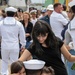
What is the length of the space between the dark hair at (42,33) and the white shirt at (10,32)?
3.95 metres

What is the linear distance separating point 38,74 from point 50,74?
300mm

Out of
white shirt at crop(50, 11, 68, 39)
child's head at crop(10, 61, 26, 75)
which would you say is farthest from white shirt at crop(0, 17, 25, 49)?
child's head at crop(10, 61, 26, 75)

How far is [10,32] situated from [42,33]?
4133 mm

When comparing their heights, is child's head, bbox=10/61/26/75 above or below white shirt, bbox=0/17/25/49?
above

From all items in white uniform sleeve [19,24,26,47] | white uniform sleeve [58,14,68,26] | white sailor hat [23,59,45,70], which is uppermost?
white sailor hat [23,59,45,70]

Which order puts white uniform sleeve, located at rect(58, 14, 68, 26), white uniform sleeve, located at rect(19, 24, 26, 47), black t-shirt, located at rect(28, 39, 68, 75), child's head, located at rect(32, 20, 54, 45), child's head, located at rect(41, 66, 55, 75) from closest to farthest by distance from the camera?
child's head, located at rect(41, 66, 55, 75) < child's head, located at rect(32, 20, 54, 45) < black t-shirt, located at rect(28, 39, 68, 75) < white uniform sleeve, located at rect(19, 24, 26, 47) < white uniform sleeve, located at rect(58, 14, 68, 26)

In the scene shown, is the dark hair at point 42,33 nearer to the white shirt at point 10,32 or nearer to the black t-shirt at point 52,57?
the black t-shirt at point 52,57

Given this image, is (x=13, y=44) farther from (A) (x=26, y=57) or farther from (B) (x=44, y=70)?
(B) (x=44, y=70)

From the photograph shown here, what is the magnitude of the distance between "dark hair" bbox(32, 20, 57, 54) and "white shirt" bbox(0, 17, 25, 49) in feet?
13.0

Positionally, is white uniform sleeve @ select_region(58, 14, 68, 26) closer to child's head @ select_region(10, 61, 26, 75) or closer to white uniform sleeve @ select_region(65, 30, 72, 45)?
white uniform sleeve @ select_region(65, 30, 72, 45)

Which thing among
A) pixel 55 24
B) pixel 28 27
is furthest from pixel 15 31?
pixel 28 27

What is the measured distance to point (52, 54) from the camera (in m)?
4.82

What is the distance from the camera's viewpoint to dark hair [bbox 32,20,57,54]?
4.67 metres

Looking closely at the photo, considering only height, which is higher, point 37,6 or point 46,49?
point 46,49
